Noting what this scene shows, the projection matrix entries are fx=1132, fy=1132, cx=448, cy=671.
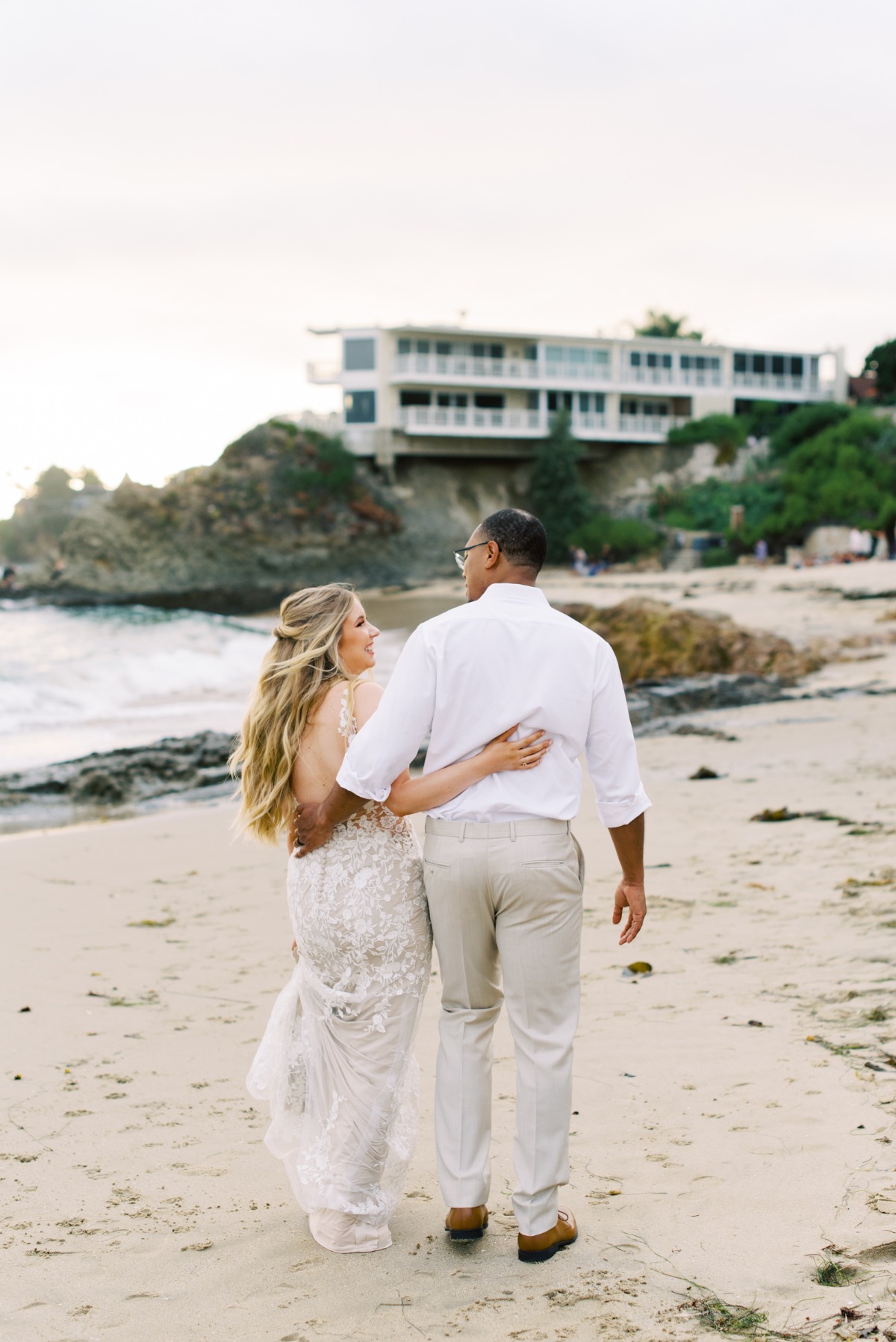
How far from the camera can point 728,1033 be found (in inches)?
160

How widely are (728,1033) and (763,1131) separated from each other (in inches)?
30.9

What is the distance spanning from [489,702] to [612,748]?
0.35 meters

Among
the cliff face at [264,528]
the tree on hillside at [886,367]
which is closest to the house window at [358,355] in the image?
the cliff face at [264,528]

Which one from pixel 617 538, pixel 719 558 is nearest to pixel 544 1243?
pixel 719 558

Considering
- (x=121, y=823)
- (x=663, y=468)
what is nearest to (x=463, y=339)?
(x=663, y=468)

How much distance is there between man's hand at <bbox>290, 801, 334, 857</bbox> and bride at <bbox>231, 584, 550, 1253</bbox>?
35 millimetres

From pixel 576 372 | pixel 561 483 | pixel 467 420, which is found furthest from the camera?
pixel 576 372

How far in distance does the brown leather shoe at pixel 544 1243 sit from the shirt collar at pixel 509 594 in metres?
1.51

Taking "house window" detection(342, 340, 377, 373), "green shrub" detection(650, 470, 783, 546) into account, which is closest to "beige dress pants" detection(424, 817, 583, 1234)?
"green shrub" detection(650, 470, 783, 546)

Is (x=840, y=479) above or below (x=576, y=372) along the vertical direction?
below

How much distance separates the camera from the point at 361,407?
48000 millimetres

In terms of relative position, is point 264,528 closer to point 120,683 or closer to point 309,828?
point 120,683

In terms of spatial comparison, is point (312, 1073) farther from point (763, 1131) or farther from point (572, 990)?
point (763, 1131)

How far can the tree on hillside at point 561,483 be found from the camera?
157 ft
